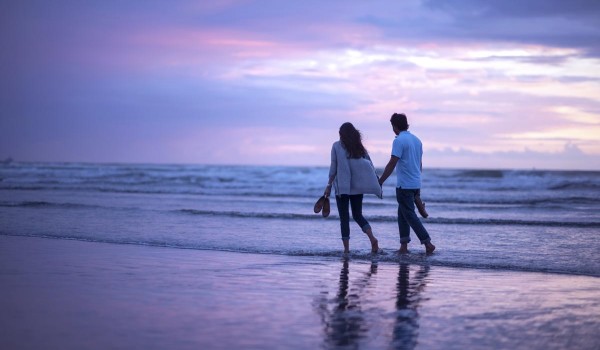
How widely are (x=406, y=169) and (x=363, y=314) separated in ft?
14.5

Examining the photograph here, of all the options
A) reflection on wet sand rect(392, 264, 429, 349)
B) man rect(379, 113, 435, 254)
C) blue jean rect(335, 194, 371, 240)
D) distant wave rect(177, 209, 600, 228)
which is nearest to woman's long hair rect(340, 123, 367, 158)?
man rect(379, 113, 435, 254)

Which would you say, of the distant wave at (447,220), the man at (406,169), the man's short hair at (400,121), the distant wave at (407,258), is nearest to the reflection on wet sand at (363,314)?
the distant wave at (407,258)

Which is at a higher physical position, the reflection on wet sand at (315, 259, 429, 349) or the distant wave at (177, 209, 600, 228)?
the reflection on wet sand at (315, 259, 429, 349)

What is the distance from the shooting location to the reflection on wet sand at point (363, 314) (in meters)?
4.73

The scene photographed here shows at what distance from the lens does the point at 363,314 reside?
5566 mm

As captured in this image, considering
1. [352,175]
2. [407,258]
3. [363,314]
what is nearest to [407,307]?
[363,314]

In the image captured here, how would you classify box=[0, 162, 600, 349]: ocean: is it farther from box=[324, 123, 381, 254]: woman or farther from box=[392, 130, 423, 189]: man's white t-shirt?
box=[392, 130, 423, 189]: man's white t-shirt

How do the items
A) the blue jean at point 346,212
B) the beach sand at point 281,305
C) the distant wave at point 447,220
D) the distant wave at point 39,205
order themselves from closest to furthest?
the beach sand at point 281,305, the blue jean at point 346,212, the distant wave at point 447,220, the distant wave at point 39,205

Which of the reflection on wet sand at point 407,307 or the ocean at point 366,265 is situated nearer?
the reflection on wet sand at point 407,307

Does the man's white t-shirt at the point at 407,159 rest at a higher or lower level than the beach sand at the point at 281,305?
higher

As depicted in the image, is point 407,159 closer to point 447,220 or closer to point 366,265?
point 366,265

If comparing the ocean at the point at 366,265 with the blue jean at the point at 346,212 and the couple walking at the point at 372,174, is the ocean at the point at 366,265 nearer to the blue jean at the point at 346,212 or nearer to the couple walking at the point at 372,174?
the blue jean at the point at 346,212

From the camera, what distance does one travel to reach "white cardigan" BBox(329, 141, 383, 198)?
9789 millimetres

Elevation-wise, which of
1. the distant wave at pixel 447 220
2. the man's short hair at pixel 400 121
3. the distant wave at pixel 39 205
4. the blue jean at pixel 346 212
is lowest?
the distant wave at pixel 39 205
